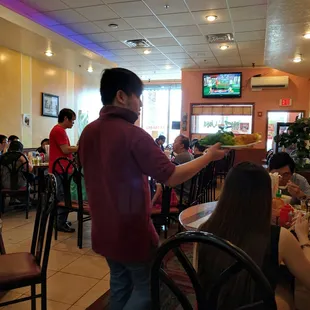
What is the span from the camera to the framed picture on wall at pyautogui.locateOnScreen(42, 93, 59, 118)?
7645 mm

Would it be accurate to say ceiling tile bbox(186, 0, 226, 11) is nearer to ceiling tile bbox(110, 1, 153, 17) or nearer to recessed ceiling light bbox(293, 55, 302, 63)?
ceiling tile bbox(110, 1, 153, 17)

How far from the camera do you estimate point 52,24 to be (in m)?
6.01

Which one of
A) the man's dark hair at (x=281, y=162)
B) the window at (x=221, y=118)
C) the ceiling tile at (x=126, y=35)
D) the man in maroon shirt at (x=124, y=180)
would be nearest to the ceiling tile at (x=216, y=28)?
the ceiling tile at (x=126, y=35)

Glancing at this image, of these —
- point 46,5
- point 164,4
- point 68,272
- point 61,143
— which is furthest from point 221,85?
point 68,272

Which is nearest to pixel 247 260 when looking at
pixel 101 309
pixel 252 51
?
pixel 101 309

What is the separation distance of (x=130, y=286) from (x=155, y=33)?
573cm

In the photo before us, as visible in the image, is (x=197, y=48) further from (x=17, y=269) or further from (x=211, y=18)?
(x=17, y=269)

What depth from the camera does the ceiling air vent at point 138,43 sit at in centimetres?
685

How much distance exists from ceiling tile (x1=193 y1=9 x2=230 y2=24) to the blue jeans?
4833 millimetres

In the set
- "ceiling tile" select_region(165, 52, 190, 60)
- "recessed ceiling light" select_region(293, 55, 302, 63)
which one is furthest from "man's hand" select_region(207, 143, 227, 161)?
"ceiling tile" select_region(165, 52, 190, 60)

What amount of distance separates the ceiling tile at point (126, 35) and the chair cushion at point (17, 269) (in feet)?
17.3

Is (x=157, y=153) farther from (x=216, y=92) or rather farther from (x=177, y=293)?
(x=216, y=92)

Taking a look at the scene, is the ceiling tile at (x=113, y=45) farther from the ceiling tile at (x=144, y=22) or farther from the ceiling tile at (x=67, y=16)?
the ceiling tile at (x=67, y=16)

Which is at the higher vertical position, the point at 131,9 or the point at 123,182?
the point at 131,9
